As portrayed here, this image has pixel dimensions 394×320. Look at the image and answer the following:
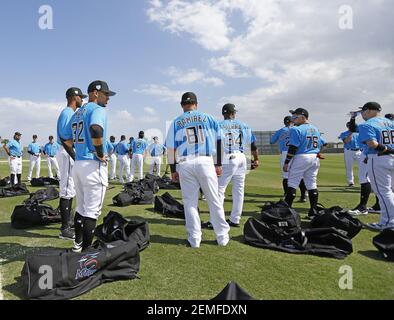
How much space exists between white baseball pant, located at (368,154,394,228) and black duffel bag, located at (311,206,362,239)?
1.12 meters

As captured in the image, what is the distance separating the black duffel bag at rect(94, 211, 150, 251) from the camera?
4.71 metres

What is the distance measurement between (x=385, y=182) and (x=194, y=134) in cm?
399

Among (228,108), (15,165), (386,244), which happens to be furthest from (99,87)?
(15,165)

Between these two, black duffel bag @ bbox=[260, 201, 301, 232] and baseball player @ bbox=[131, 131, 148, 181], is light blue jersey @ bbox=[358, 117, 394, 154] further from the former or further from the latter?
baseball player @ bbox=[131, 131, 148, 181]

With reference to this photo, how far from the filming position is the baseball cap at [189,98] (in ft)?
16.2

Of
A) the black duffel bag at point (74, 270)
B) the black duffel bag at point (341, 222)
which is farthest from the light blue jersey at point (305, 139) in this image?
the black duffel bag at point (74, 270)

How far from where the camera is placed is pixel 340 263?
414 centimetres

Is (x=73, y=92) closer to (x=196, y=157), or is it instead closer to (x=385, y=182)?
(x=196, y=157)

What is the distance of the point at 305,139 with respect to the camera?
6.68 metres

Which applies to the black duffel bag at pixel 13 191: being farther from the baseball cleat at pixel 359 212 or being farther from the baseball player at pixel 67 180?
the baseball cleat at pixel 359 212

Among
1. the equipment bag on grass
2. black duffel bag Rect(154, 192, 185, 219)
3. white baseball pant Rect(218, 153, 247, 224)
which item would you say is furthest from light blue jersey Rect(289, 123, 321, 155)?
black duffel bag Rect(154, 192, 185, 219)

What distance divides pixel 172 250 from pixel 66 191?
2.45 m
